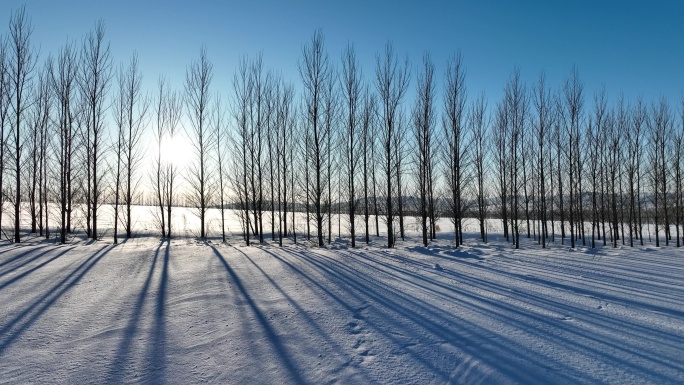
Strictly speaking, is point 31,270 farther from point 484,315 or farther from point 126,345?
point 484,315

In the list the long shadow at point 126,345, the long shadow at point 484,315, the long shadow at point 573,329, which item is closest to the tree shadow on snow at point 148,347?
the long shadow at point 126,345

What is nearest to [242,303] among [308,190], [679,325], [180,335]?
[180,335]

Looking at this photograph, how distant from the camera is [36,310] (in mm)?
3840

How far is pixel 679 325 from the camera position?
3414 millimetres

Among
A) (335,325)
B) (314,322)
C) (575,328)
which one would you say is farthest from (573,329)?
(314,322)

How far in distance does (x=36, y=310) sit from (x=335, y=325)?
3.67 meters

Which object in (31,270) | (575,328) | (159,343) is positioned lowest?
(575,328)

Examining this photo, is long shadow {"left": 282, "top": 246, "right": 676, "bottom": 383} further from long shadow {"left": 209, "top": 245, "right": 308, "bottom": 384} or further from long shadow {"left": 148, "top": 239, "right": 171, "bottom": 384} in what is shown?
long shadow {"left": 148, "top": 239, "right": 171, "bottom": 384}

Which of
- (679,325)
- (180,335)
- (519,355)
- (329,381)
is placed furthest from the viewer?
(679,325)

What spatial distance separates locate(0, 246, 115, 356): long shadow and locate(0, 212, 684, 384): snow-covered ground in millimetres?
Answer: 21

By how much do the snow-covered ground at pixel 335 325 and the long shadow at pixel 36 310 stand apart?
0.07 ft

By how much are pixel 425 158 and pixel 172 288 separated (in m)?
11.0

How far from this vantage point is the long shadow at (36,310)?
3111 millimetres

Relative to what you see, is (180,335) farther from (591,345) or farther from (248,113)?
(248,113)
